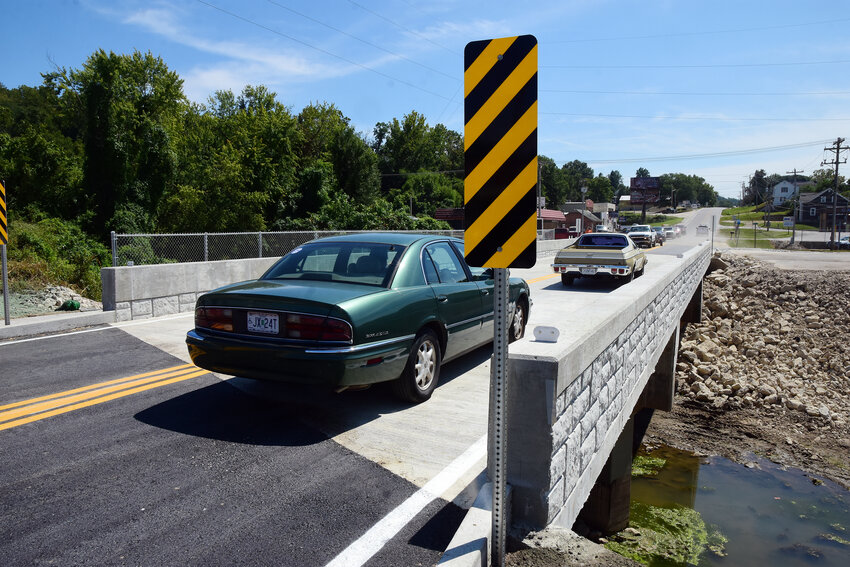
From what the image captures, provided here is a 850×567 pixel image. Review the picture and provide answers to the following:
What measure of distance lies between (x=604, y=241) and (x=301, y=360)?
14399 millimetres

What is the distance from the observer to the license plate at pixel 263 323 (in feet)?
15.8

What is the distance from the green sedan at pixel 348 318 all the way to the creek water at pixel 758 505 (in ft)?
13.3

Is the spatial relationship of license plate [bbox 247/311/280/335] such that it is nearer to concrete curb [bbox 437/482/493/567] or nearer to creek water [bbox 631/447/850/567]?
concrete curb [bbox 437/482/493/567]

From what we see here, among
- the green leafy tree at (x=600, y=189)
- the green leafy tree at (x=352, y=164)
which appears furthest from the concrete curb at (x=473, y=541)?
the green leafy tree at (x=600, y=189)

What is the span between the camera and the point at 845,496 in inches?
386

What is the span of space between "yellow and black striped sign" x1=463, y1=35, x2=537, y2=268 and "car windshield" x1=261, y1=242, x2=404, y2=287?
2.67 m

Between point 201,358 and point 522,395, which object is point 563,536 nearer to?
point 522,395

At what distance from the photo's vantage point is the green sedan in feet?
15.4

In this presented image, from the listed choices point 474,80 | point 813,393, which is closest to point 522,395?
point 474,80

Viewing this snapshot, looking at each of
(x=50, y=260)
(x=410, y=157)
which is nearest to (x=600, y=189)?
(x=410, y=157)

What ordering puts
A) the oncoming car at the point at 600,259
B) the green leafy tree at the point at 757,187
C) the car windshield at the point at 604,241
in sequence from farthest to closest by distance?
the green leafy tree at the point at 757,187 → the car windshield at the point at 604,241 → the oncoming car at the point at 600,259

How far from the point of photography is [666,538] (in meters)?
7.82

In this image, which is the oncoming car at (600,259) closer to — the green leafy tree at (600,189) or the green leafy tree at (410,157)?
the green leafy tree at (410,157)

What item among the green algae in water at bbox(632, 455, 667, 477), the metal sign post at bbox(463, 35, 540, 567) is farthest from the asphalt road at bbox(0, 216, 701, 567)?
the green algae in water at bbox(632, 455, 667, 477)
